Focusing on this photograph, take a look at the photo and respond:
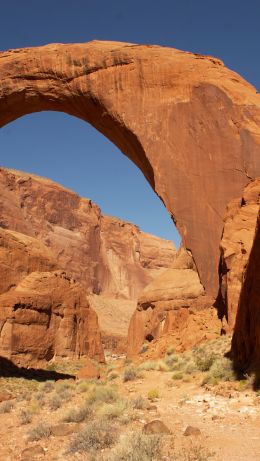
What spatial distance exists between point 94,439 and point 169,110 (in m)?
11.1

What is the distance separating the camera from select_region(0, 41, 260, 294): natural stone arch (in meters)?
14.0

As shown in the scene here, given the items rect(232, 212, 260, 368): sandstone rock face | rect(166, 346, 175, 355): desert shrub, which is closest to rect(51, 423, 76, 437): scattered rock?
rect(232, 212, 260, 368): sandstone rock face

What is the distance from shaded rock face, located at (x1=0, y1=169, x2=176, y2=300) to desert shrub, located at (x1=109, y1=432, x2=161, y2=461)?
64.4 meters

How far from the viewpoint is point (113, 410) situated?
8008 mm

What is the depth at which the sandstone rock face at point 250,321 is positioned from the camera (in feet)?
28.0

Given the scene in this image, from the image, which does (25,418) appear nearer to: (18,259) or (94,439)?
(94,439)

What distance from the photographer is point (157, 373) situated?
1235 centimetres

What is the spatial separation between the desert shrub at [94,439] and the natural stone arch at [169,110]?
24.8 feet

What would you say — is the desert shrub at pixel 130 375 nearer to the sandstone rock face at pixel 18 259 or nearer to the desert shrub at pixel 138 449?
the desert shrub at pixel 138 449

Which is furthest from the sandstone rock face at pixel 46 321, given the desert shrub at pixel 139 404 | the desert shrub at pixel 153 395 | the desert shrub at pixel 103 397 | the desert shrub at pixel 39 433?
the desert shrub at pixel 39 433

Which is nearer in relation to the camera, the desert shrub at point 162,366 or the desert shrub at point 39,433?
the desert shrub at point 39,433

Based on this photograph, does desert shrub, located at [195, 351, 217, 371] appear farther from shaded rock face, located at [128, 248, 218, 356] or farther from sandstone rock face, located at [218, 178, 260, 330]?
shaded rock face, located at [128, 248, 218, 356]

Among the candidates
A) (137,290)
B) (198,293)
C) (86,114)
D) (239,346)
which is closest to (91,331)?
(198,293)

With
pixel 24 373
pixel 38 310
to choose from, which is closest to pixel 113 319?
pixel 38 310
